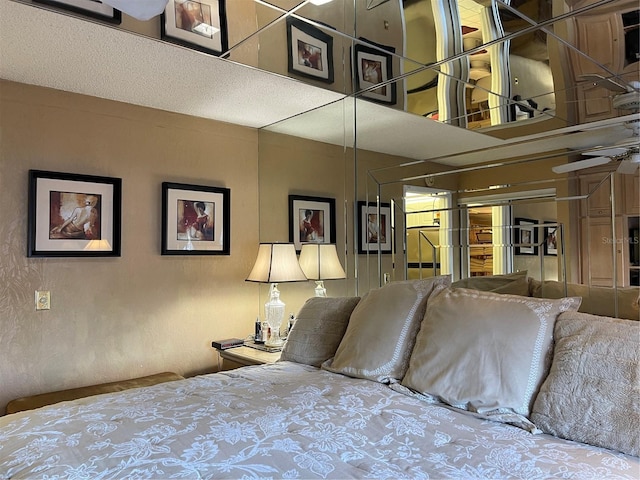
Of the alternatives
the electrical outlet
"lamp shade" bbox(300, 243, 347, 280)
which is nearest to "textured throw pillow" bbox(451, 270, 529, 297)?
"lamp shade" bbox(300, 243, 347, 280)

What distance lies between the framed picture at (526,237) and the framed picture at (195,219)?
7.02 feet

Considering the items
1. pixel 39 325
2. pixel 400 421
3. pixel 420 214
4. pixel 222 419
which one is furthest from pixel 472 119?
pixel 39 325

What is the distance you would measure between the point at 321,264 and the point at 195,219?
0.99 m

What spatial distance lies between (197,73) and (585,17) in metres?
2.02

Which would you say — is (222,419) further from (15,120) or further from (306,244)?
(15,120)

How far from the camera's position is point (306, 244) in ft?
11.2

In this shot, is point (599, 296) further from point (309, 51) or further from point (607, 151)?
point (309, 51)

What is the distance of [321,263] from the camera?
3.23 meters

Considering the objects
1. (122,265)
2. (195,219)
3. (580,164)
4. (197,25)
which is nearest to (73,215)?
(122,265)

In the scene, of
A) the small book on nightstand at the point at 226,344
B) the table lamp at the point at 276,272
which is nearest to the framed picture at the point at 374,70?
the table lamp at the point at 276,272

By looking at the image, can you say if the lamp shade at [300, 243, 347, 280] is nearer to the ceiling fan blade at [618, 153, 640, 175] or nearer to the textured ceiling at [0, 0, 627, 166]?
the textured ceiling at [0, 0, 627, 166]

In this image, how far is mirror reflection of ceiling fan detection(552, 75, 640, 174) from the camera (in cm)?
180

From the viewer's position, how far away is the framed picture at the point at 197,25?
2320 millimetres

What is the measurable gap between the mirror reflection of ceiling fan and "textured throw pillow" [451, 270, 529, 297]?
0.56m
